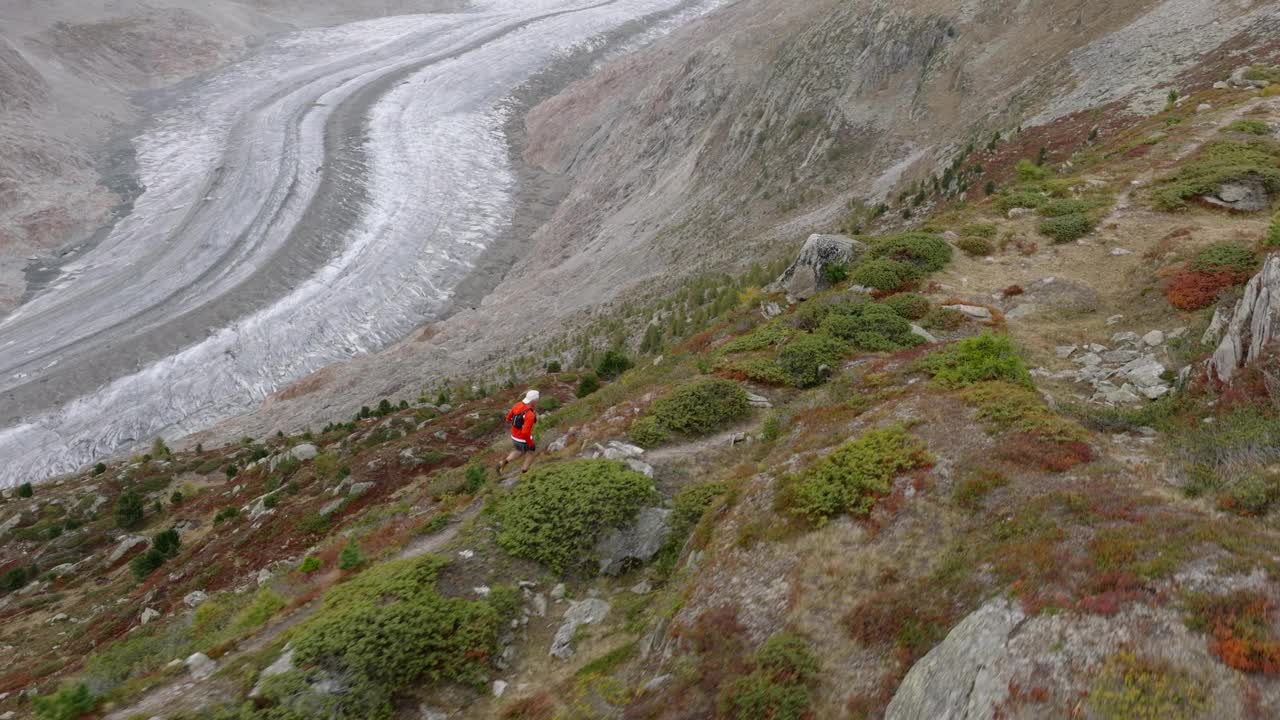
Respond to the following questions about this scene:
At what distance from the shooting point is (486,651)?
9953 mm

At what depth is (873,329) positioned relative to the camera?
56.7ft

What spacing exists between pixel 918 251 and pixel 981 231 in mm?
2777

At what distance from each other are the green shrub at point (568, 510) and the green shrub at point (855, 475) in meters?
2.95

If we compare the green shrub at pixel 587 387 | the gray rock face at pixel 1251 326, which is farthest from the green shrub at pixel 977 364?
the green shrub at pixel 587 387

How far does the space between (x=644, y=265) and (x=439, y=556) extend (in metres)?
33.5

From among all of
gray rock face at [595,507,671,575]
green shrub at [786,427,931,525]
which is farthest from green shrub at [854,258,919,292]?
gray rock face at [595,507,671,575]

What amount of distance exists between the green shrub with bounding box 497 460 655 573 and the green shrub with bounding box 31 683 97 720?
19.2ft

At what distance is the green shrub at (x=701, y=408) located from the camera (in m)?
14.9

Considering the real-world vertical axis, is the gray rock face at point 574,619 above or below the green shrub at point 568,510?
below

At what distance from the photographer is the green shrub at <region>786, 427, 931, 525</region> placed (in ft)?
33.3

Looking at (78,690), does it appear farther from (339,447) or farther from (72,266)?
(72,266)

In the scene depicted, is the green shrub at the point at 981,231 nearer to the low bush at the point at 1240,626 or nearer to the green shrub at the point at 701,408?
the green shrub at the point at 701,408

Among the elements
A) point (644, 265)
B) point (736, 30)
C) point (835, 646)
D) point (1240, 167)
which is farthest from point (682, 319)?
point (736, 30)

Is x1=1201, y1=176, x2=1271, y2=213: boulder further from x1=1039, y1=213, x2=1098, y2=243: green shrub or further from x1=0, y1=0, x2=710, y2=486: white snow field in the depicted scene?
x1=0, y1=0, x2=710, y2=486: white snow field
